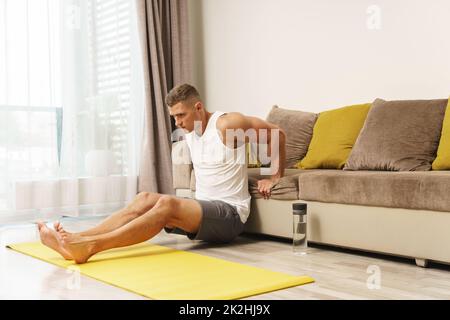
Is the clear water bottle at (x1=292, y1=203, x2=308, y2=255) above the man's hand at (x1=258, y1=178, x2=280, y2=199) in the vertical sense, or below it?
below

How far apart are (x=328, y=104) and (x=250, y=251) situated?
163 cm

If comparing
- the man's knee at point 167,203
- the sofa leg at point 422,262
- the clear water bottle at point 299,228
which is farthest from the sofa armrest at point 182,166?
the sofa leg at point 422,262

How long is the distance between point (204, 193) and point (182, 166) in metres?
0.70

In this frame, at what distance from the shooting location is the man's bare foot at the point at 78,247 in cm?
267

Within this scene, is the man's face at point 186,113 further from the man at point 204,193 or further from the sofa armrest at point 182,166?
the sofa armrest at point 182,166

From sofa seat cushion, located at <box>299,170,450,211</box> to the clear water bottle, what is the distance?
125mm

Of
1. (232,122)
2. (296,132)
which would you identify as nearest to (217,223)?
(232,122)

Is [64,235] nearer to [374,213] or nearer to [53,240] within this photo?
[53,240]

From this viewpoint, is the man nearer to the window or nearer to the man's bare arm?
the man's bare arm

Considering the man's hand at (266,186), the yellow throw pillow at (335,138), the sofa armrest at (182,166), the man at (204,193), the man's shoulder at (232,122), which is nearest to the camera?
the man at (204,193)

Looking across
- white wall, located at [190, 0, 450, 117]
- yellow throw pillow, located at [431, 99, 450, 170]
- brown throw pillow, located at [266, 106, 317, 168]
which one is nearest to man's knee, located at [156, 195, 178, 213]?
brown throw pillow, located at [266, 106, 317, 168]

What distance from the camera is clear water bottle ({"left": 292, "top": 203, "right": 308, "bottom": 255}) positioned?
2959mm

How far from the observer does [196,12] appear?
5.66 m

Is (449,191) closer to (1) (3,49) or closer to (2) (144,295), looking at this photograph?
(2) (144,295)
